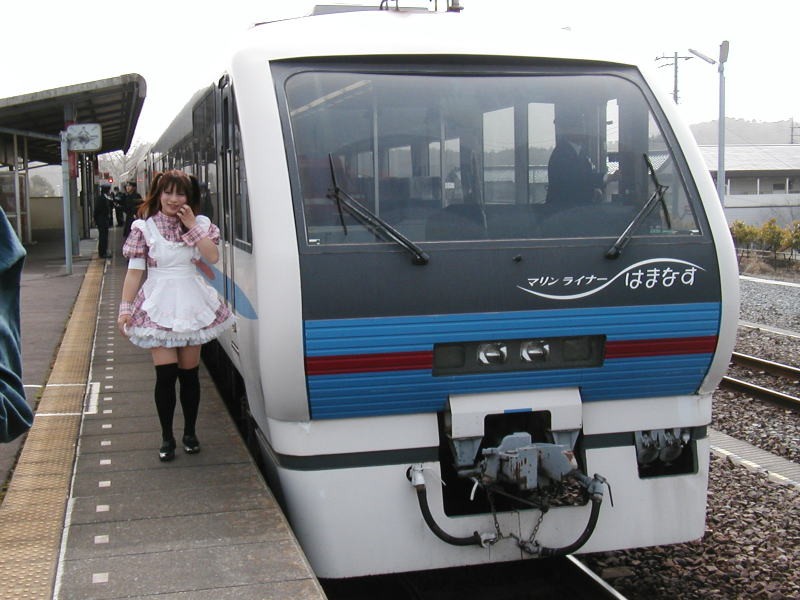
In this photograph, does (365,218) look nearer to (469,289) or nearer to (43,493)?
(469,289)

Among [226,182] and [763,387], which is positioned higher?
[226,182]

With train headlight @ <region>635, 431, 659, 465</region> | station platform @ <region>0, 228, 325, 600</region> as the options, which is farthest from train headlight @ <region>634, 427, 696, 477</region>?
station platform @ <region>0, 228, 325, 600</region>

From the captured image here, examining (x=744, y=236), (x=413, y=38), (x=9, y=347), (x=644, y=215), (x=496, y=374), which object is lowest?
(x=744, y=236)

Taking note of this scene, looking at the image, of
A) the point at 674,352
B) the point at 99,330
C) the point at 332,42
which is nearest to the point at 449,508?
the point at 674,352

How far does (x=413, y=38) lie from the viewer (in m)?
4.46

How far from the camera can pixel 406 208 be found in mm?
4379

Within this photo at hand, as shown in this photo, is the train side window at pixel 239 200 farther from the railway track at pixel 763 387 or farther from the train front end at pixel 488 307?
the railway track at pixel 763 387

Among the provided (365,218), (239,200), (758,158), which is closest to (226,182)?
(239,200)

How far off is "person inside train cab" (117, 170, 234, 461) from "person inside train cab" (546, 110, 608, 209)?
176 cm

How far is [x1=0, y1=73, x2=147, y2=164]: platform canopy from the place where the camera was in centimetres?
1575

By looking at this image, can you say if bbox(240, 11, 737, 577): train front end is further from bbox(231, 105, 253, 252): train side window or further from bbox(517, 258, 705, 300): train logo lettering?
bbox(231, 105, 253, 252): train side window

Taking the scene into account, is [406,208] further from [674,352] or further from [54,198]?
[54,198]

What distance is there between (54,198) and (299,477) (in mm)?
32123

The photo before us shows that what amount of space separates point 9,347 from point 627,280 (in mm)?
2919
